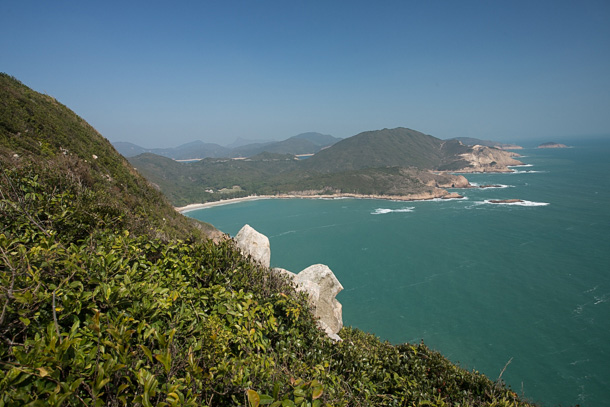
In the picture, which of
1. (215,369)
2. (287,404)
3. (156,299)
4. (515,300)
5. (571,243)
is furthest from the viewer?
(571,243)

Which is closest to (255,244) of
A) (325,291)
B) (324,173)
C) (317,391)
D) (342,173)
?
(325,291)

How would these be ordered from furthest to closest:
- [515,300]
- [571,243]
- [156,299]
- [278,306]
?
[571,243] → [515,300] → [278,306] → [156,299]

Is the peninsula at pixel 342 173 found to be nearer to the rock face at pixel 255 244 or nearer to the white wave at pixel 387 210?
the white wave at pixel 387 210

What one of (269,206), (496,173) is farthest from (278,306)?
(496,173)

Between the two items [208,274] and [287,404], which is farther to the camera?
[208,274]

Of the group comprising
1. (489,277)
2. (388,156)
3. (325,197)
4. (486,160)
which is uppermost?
(388,156)

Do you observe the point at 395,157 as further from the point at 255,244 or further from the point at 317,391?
the point at 317,391

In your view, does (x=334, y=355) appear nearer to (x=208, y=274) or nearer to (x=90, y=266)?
(x=208, y=274)

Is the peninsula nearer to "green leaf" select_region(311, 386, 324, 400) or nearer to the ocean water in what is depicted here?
the ocean water
